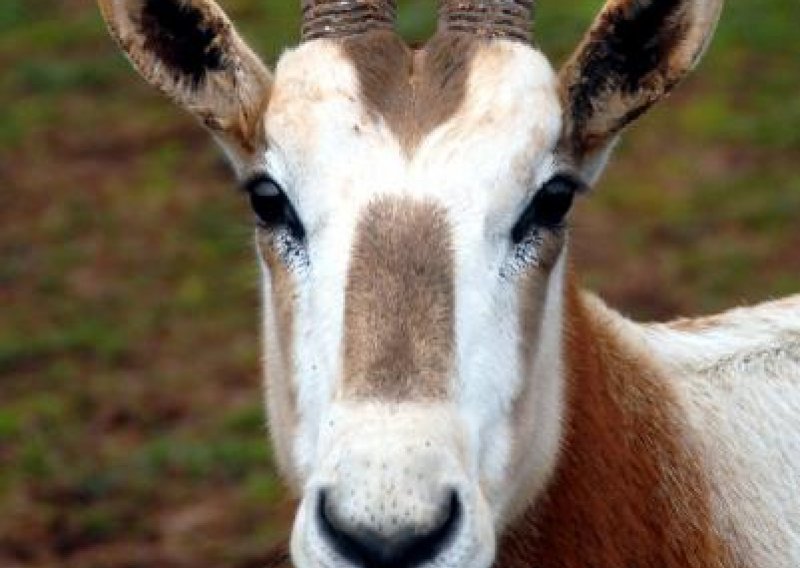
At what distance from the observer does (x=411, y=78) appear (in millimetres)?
6742

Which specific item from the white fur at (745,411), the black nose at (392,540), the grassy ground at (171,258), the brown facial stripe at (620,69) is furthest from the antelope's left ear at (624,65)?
the grassy ground at (171,258)

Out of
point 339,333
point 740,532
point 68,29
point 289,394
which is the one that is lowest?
point 68,29

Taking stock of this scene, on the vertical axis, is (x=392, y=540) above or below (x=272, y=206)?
below

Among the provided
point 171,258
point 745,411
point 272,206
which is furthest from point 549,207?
point 171,258

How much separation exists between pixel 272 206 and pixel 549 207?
767 mm

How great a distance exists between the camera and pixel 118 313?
14.6 meters

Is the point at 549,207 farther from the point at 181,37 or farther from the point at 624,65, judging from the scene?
the point at 181,37

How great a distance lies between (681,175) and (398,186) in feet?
33.2

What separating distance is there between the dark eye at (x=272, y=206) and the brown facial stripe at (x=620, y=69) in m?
0.82

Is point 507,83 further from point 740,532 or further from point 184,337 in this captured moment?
point 184,337

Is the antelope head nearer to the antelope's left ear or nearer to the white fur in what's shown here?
the antelope's left ear

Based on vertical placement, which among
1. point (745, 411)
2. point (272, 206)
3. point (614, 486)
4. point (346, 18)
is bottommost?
point (745, 411)

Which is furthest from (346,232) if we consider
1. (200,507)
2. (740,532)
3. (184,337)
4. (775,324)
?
(184,337)

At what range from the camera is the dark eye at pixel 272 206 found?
6.64 m
